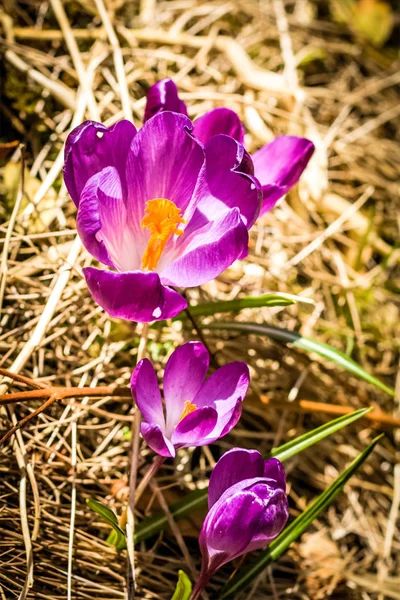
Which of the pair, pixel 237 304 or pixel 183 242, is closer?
pixel 183 242

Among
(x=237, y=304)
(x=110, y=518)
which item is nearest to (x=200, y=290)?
(x=237, y=304)

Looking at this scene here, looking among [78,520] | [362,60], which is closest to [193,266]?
[78,520]

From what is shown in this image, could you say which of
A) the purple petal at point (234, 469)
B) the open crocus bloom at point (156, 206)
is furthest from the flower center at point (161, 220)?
the purple petal at point (234, 469)

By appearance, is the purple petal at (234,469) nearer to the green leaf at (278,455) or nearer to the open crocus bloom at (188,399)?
the open crocus bloom at (188,399)

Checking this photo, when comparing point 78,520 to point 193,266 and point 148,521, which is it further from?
point 193,266

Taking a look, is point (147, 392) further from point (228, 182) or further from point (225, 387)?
point (228, 182)

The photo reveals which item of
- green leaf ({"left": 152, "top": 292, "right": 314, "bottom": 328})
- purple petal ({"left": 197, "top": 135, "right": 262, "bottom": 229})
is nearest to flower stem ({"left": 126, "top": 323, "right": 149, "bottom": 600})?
green leaf ({"left": 152, "top": 292, "right": 314, "bottom": 328})

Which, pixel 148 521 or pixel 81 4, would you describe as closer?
pixel 148 521
